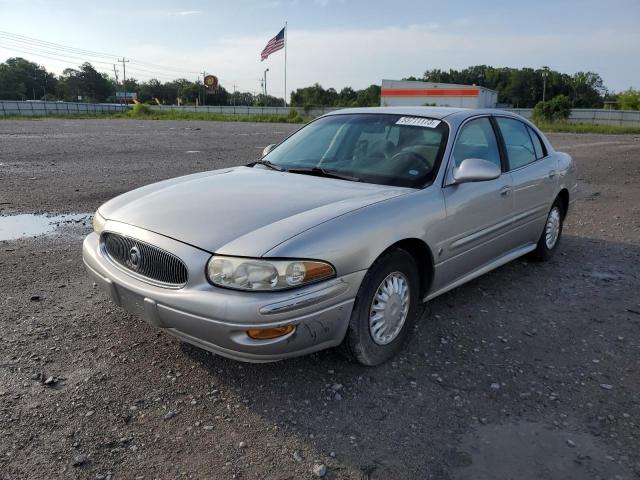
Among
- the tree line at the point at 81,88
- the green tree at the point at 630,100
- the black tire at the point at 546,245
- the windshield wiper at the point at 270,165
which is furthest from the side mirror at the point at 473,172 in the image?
the tree line at the point at 81,88

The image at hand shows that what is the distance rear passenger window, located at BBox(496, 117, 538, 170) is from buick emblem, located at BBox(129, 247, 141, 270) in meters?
3.14

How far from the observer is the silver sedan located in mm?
2596

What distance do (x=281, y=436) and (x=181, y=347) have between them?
1098 millimetres

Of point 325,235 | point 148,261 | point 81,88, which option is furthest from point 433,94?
point 81,88

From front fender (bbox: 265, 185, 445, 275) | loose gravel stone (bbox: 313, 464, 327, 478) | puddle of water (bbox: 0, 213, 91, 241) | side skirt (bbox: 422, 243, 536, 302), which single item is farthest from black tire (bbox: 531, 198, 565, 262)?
puddle of water (bbox: 0, 213, 91, 241)

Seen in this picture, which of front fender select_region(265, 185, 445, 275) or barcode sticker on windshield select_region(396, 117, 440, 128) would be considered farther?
barcode sticker on windshield select_region(396, 117, 440, 128)

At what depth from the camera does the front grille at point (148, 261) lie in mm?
2732

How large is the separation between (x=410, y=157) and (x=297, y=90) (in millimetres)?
91791

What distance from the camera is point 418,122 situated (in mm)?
4000

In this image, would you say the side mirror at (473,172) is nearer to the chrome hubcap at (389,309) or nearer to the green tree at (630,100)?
the chrome hubcap at (389,309)

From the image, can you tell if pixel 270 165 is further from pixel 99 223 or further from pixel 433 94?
pixel 433 94

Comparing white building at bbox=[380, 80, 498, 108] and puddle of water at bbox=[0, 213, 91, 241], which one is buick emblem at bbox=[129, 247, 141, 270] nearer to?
puddle of water at bbox=[0, 213, 91, 241]

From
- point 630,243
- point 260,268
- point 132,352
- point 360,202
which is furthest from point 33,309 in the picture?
point 630,243

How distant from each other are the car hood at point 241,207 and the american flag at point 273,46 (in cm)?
4446
